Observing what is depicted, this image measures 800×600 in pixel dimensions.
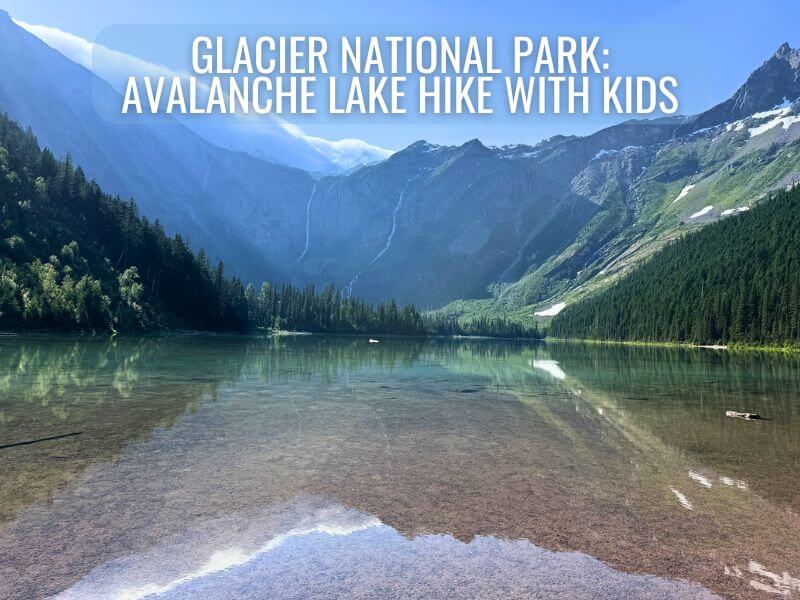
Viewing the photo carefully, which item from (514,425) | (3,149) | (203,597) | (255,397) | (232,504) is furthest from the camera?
(3,149)

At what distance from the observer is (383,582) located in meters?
8.05

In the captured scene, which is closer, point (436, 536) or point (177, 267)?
point (436, 536)

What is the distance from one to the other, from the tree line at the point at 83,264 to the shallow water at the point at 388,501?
310ft

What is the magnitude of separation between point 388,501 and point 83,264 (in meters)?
141

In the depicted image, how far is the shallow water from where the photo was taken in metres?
8.16

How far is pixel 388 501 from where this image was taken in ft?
38.9

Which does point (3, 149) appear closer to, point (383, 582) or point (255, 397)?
point (255, 397)

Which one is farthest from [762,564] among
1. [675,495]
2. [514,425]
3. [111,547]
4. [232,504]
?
[514,425]

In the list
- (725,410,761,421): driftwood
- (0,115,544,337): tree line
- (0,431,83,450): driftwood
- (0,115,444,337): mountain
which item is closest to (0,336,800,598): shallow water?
(0,431,83,450): driftwood

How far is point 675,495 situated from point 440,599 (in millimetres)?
7997

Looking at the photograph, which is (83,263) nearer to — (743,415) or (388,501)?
(388,501)

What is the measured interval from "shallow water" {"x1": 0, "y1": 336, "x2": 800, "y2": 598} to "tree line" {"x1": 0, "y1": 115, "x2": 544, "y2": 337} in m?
94.4

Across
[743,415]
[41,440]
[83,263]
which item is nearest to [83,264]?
[83,263]

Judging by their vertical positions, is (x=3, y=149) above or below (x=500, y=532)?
above
